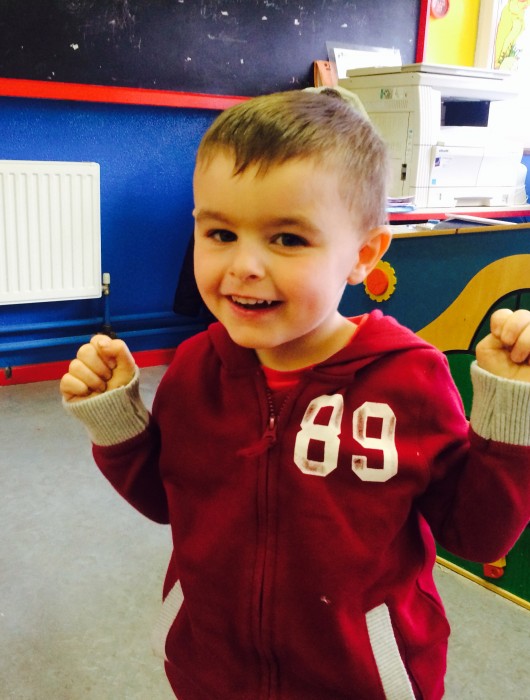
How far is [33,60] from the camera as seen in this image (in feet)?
8.50

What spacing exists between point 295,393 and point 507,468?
229mm

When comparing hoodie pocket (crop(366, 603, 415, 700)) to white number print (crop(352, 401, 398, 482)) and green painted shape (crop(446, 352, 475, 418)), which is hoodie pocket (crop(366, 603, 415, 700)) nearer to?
white number print (crop(352, 401, 398, 482))

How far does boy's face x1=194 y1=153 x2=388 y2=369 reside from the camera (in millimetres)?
646

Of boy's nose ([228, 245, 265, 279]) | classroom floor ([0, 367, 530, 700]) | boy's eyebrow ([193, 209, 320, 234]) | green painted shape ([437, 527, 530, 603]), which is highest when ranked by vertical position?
boy's eyebrow ([193, 209, 320, 234])

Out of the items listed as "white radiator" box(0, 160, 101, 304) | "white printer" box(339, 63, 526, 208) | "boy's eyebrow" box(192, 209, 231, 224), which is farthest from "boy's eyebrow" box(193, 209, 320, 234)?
"white radiator" box(0, 160, 101, 304)

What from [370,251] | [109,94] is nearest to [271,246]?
[370,251]

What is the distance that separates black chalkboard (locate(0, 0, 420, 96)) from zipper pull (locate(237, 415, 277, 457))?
2324 mm

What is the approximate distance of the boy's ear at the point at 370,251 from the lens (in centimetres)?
75

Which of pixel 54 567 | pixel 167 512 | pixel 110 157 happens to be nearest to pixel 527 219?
pixel 110 157

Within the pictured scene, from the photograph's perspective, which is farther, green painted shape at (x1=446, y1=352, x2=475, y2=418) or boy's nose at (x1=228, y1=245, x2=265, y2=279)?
green painted shape at (x1=446, y1=352, x2=475, y2=418)

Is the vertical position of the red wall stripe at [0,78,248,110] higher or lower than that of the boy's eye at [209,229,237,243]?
higher

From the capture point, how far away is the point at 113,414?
0.76 meters

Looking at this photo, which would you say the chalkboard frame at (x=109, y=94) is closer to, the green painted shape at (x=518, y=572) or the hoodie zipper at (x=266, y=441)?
the green painted shape at (x=518, y=572)

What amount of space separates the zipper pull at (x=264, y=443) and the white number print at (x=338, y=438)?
3 cm
